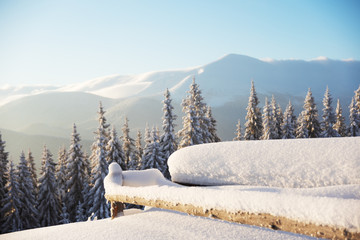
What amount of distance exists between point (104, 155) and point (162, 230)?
24.2 m

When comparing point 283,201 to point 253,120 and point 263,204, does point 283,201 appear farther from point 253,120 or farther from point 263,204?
point 253,120

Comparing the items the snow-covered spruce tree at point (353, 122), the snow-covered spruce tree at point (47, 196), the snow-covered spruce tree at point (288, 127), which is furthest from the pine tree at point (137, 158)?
the snow-covered spruce tree at point (353, 122)

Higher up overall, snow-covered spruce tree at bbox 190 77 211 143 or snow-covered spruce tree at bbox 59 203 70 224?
snow-covered spruce tree at bbox 190 77 211 143

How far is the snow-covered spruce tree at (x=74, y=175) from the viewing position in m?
31.7

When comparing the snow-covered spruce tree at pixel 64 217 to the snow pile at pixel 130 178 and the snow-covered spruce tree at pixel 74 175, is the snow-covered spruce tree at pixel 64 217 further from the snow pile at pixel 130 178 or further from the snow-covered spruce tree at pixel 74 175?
the snow pile at pixel 130 178

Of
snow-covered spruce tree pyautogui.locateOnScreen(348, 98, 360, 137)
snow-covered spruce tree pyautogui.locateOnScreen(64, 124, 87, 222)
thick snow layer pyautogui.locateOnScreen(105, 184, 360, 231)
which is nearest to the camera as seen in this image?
thick snow layer pyautogui.locateOnScreen(105, 184, 360, 231)

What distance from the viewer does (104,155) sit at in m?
26.3

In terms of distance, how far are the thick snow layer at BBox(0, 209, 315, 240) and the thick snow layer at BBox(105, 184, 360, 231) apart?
44cm

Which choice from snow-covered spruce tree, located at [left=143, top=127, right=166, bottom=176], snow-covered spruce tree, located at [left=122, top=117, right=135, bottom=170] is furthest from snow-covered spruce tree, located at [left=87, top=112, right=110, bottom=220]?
snow-covered spruce tree, located at [left=122, top=117, right=135, bottom=170]

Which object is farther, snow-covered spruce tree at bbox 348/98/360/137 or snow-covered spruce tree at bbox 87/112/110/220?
snow-covered spruce tree at bbox 348/98/360/137

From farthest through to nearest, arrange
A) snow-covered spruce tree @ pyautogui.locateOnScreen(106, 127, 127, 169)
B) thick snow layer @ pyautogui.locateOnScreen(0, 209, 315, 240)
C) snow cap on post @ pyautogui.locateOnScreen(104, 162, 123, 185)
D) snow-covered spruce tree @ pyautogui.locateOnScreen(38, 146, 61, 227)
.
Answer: snow-covered spruce tree @ pyautogui.locateOnScreen(38, 146, 61, 227) → snow-covered spruce tree @ pyautogui.locateOnScreen(106, 127, 127, 169) → snow cap on post @ pyautogui.locateOnScreen(104, 162, 123, 185) → thick snow layer @ pyautogui.locateOnScreen(0, 209, 315, 240)

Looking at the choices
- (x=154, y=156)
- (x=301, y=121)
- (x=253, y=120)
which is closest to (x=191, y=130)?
(x=154, y=156)

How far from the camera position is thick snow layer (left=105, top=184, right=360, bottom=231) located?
2303 millimetres

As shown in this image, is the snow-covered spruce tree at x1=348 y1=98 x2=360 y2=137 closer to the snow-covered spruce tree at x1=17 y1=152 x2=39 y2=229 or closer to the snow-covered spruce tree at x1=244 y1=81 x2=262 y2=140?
the snow-covered spruce tree at x1=244 y1=81 x2=262 y2=140
